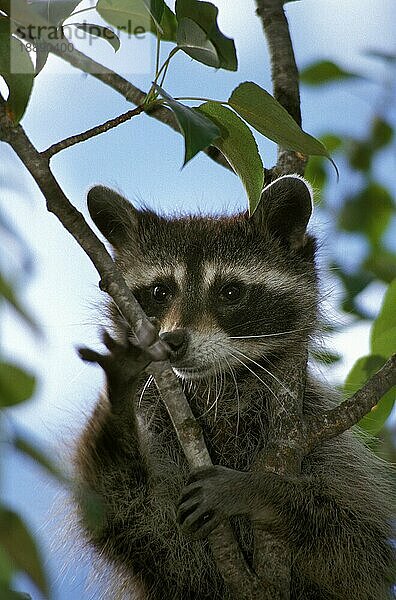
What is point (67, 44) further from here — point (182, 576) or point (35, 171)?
point (182, 576)

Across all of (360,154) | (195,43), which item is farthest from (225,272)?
(195,43)

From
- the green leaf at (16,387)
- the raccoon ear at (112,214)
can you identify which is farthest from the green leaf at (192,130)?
the raccoon ear at (112,214)

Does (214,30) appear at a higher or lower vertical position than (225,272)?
higher

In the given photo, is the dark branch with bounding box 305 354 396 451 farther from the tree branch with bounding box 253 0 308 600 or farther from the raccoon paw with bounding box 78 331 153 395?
the raccoon paw with bounding box 78 331 153 395

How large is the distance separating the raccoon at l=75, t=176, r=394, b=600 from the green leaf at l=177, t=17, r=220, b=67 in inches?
43.6

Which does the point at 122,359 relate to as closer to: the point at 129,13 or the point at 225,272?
the point at 129,13

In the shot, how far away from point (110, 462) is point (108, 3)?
1903 millimetres

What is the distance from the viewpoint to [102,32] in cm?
259

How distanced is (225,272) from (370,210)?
1.44m

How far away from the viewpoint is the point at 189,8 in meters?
2.59

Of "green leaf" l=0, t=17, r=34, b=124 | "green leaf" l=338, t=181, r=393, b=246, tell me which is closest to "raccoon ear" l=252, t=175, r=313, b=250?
"green leaf" l=338, t=181, r=393, b=246

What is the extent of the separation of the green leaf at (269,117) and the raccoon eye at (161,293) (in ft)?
5.36

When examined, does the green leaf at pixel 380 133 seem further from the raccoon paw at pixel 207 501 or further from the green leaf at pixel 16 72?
the green leaf at pixel 16 72

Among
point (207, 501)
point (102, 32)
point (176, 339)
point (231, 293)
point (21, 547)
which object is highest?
point (102, 32)
